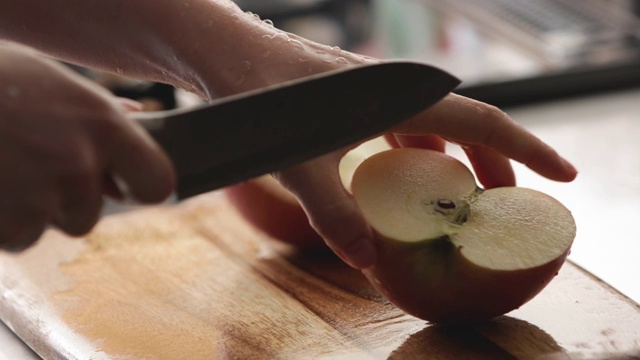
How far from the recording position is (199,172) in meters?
0.81

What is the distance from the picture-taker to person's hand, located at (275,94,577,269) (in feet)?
2.85

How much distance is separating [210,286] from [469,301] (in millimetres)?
334

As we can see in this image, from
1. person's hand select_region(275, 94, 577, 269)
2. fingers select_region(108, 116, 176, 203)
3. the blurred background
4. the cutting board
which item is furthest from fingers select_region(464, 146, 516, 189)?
the blurred background

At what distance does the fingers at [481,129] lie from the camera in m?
0.95

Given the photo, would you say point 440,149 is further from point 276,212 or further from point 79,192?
point 79,192

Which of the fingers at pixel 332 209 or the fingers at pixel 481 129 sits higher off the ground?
the fingers at pixel 481 129

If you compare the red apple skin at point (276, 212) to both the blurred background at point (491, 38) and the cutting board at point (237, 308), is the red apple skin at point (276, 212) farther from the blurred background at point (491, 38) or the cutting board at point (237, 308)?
the blurred background at point (491, 38)

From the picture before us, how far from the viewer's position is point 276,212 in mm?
1182

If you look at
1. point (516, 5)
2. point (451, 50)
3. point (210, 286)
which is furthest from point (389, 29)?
point (210, 286)

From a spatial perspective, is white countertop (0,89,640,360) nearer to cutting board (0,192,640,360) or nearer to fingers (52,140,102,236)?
cutting board (0,192,640,360)

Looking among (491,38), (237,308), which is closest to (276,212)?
(237,308)

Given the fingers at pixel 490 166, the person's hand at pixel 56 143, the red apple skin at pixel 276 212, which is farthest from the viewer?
the red apple skin at pixel 276 212

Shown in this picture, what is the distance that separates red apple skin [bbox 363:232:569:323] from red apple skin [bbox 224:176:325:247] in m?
0.26

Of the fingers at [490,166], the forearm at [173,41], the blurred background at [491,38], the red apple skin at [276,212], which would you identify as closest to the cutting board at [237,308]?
the red apple skin at [276,212]
